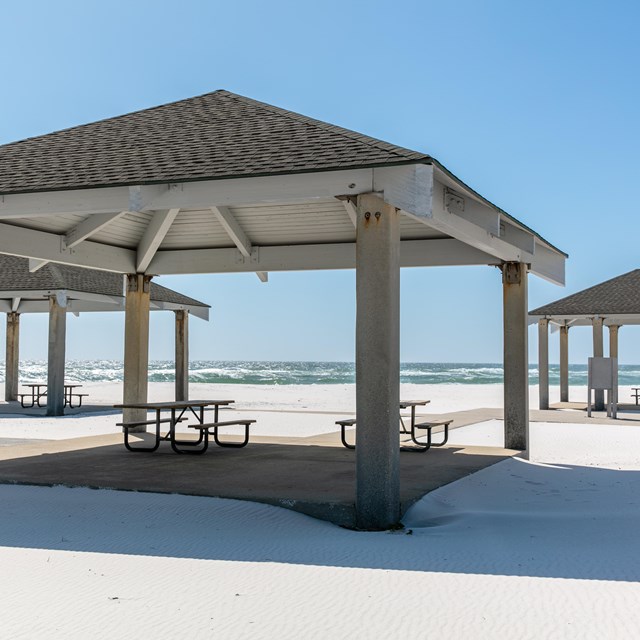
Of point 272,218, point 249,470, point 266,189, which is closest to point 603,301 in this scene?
point 272,218

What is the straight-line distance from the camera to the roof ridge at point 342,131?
23.5ft

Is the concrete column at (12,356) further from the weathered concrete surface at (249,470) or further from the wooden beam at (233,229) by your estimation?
the wooden beam at (233,229)

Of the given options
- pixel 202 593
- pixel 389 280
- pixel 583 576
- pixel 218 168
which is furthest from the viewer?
pixel 218 168

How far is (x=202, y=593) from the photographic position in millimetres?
5148

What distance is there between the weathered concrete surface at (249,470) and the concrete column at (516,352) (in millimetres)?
Answer: 517

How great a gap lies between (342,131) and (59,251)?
5097mm

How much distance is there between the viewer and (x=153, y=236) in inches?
506

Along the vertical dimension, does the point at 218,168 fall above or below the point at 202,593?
above

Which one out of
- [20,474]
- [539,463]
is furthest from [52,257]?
[539,463]

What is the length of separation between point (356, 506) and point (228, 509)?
1084mm

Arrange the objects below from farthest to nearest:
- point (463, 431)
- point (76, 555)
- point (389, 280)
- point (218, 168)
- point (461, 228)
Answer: point (463, 431), point (461, 228), point (218, 168), point (389, 280), point (76, 555)

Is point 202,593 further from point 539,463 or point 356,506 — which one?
point 539,463

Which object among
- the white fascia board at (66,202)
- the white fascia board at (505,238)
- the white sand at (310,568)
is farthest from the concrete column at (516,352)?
the white fascia board at (66,202)

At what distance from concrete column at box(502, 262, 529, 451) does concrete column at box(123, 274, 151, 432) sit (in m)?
5.53
